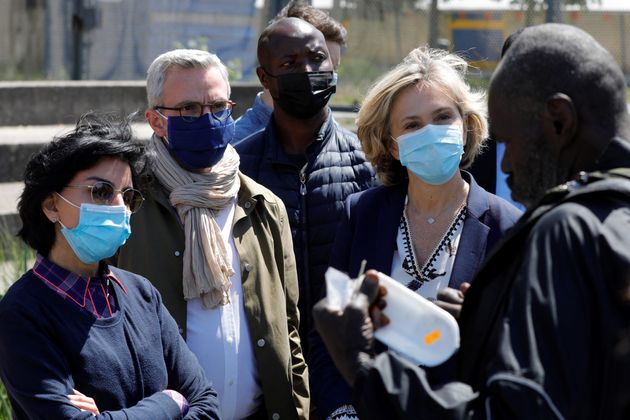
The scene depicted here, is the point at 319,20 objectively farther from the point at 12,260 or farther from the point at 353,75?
the point at 353,75

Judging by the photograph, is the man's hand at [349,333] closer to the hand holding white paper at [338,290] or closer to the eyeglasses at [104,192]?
the hand holding white paper at [338,290]

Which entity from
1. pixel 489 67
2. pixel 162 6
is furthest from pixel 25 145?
pixel 489 67

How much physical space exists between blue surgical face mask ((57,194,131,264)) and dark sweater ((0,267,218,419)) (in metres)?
0.13

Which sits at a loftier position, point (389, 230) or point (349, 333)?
point (349, 333)

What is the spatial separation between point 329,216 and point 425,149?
670 mm

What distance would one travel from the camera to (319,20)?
541 centimetres

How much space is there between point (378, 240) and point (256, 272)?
0.47 m

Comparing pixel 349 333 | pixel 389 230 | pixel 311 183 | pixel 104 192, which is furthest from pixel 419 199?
pixel 349 333

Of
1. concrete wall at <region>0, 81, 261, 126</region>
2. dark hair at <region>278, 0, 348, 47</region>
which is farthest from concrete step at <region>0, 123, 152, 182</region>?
dark hair at <region>278, 0, 348, 47</region>

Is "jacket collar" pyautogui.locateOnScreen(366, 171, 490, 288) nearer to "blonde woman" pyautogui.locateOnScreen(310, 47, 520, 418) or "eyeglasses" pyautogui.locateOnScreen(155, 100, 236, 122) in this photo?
"blonde woman" pyautogui.locateOnScreen(310, 47, 520, 418)

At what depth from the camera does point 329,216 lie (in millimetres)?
4172

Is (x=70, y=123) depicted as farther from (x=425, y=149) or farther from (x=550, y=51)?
(x=550, y=51)

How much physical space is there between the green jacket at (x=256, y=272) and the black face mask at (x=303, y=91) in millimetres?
646

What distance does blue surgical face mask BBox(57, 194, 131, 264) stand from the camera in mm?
3094
